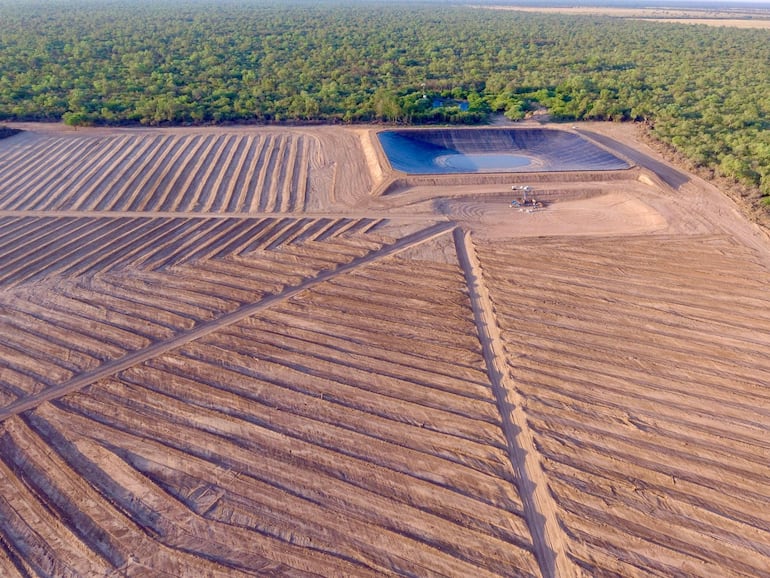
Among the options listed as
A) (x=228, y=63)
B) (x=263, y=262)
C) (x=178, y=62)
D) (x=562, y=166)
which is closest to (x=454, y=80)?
(x=562, y=166)

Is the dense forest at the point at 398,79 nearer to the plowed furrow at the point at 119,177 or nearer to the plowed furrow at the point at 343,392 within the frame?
the plowed furrow at the point at 119,177

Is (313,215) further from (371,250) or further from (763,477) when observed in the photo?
(763,477)

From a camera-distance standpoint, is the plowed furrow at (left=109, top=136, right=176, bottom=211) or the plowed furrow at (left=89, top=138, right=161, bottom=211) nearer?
the plowed furrow at (left=89, top=138, right=161, bottom=211)

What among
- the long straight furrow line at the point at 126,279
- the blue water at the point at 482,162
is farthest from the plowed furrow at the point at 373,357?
the blue water at the point at 482,162

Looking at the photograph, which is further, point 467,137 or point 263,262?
point 467,137

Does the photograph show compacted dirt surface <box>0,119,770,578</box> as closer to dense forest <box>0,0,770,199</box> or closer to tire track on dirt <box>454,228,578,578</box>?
tire track on dirt <box>454,228,578,578</box>

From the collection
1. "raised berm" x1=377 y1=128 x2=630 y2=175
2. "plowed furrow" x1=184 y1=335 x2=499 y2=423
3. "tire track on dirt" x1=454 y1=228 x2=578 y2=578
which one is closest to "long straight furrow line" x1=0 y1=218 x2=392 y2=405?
"plowed furrow" x1=184 y1=335 x2=499 y2=423
